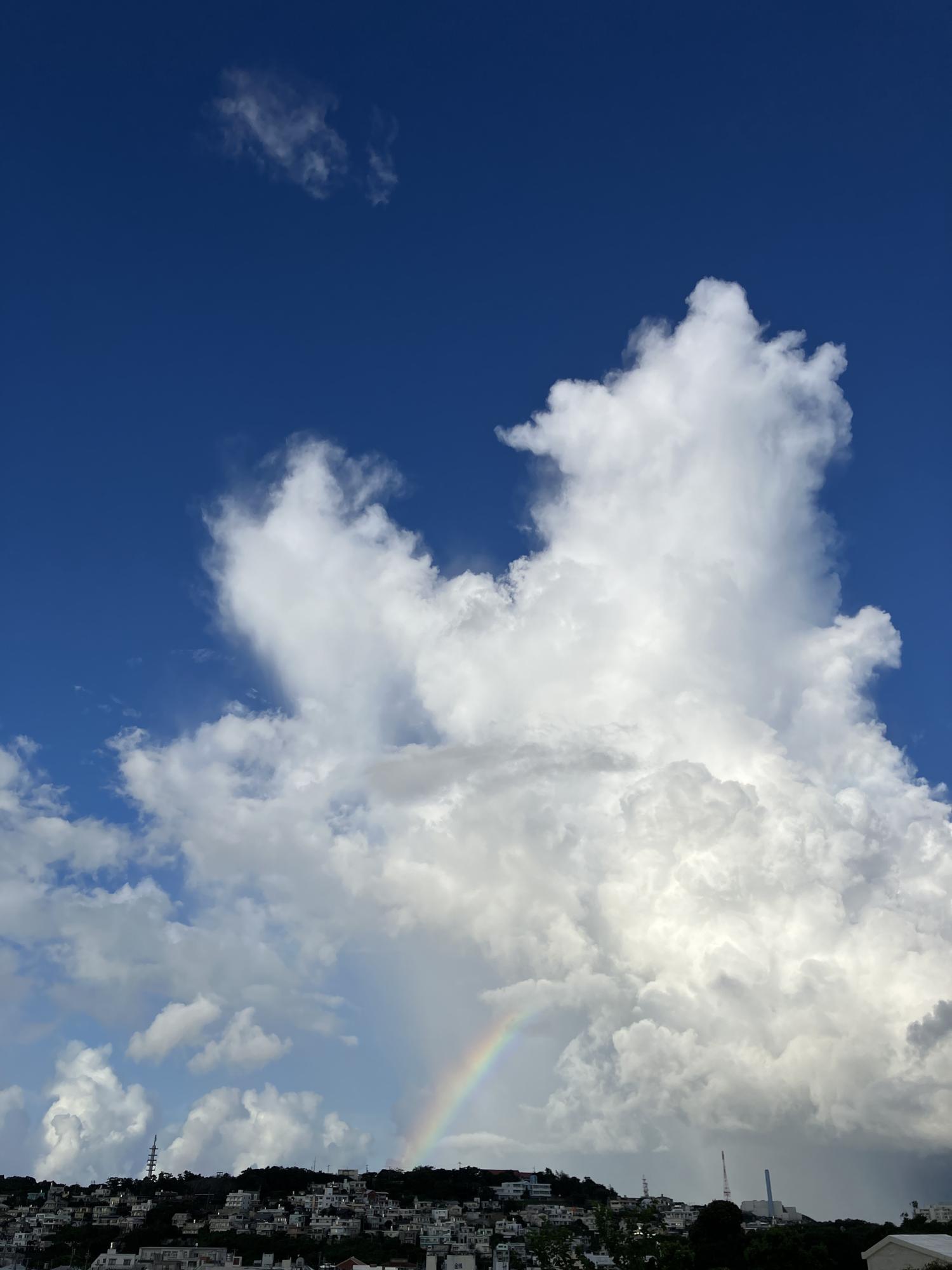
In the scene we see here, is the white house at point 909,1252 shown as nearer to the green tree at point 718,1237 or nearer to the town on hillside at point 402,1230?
the town on hillside at point 402,1230

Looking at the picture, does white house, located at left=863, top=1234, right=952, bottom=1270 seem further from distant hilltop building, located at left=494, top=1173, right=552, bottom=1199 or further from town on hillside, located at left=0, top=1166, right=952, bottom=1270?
distant hilltop building, located at left=494, top=1173, right=552, bottom=1199

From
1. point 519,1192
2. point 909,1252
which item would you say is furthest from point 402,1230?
point 909,1252

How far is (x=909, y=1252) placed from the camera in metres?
51.2

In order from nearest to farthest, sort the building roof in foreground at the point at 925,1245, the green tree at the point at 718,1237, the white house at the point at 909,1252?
the building roof in foreground at the point at 925,1245 < the white house at the point at 909,1252 < the green tree at the point at 718,1237

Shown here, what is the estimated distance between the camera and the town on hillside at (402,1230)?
50875mm

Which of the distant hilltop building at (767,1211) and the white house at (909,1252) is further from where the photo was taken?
the distant hilltop building at (767,1211)

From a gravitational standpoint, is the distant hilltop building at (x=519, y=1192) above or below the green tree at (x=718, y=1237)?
above

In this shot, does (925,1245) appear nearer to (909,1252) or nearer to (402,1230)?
(909,1252)

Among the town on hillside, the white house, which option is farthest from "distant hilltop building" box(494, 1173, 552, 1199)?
the white house

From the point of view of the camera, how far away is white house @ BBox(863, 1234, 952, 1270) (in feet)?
160

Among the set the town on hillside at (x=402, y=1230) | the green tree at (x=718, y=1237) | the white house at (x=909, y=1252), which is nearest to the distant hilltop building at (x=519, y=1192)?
the town on hillside at (x=402, y=1230)

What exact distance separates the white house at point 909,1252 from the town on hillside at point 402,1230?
11 cm

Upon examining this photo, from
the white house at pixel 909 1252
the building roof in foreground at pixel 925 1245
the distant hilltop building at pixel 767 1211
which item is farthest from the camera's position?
the distant hilltop building at pixel 767 1211

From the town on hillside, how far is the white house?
109 mm
